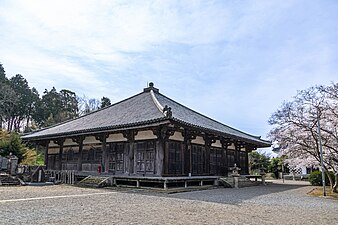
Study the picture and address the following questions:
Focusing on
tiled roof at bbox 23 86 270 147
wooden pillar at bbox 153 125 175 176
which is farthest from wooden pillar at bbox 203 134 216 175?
wooden pillar at bbox 153 125 175 176

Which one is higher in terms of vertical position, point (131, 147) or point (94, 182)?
point (131, 147)

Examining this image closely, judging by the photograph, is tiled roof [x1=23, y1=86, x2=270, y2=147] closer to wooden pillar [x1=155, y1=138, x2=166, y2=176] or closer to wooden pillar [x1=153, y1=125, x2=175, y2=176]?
wooden pillar [x1=153, y1=125, x2=175, y2=176]

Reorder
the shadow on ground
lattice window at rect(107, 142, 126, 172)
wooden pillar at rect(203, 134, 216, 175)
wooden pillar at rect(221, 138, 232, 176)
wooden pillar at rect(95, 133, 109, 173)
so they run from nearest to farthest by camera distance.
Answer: the shadow on ground < lattice window at rect(107, 142, 126, 172) < wooden pillar at rect(95, 133, 109, 173) < wooden pillar at rect(203, 134, 216, 175) < wooden pillar at rect(221, 138, 232, 176)

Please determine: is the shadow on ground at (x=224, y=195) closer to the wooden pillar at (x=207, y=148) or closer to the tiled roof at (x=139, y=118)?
the tiled roof at (x=139, y=118)

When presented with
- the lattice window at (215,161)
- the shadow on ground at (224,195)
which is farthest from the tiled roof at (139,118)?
the shadow on ground at (224,195)

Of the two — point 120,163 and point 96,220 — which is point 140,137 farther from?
point 96,220

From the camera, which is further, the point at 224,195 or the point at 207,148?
the point at 207,148

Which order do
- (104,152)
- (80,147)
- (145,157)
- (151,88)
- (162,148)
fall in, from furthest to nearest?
(151,88), (80,147), (104,152), (145,157), (162,148)

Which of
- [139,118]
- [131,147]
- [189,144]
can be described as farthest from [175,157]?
[139,118]

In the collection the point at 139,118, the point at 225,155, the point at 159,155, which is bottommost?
the point at 159,155

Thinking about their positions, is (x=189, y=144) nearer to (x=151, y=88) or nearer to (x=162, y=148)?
(x=162, y=148)

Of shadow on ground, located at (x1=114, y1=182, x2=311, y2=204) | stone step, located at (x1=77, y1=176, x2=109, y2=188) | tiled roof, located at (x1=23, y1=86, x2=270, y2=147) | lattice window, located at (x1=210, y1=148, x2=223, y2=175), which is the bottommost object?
shadow on ground, located at (x1=114, y1=182, x2=311, y2=204)

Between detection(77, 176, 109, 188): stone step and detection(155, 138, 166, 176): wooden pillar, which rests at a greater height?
detection(155, 138, 166, 176): wooden pillar

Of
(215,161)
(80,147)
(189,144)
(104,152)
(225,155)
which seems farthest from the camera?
(225,155)
